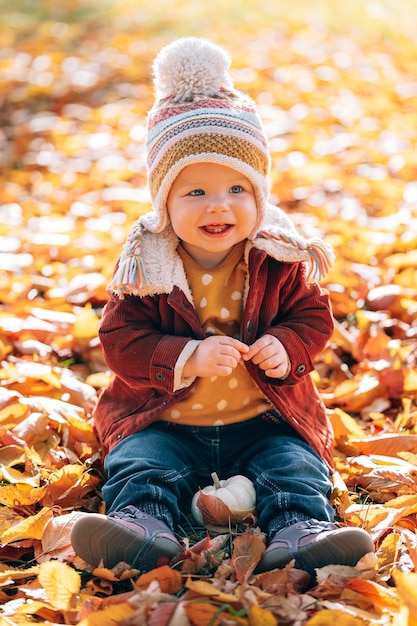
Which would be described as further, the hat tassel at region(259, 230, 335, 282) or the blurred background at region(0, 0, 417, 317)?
the blurred background at region(0, 0, 417, 317)

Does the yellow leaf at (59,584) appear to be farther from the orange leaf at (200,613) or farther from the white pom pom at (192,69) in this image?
the white pom pom at (192,69)

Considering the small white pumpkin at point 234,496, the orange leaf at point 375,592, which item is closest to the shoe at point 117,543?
the small white pumpkin at point 234,496

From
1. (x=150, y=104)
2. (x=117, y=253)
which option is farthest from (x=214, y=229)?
(x=150, y=104)

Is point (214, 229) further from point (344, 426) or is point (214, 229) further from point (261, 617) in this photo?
point (261, 617)

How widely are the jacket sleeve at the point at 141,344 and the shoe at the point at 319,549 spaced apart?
1.63ft

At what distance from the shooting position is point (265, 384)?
206 centimetres

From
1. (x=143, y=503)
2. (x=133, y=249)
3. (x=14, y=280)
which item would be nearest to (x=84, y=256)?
(x=14, y=280)

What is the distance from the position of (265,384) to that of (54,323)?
1197 mm

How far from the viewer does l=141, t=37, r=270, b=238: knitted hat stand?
192 cm

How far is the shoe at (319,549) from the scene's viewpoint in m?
1.64

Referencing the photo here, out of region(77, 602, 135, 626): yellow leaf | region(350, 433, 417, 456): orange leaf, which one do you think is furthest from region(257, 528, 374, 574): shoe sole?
region(350, 433, 417, 456): orange leaf

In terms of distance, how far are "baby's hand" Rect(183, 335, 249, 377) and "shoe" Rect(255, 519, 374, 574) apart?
16.8 inches

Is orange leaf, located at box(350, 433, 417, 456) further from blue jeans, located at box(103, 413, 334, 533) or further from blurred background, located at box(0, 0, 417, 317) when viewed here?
blurred background, located at box(0, 0, 417, 317)

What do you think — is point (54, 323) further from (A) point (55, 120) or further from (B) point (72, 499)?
(A) point (55, 120)
